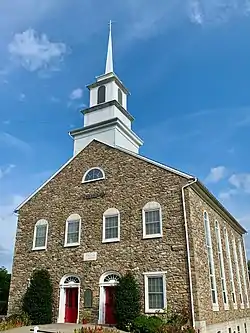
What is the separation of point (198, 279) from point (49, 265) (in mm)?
8941

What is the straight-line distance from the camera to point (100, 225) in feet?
64.0

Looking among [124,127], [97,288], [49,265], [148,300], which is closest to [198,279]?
[148,300]

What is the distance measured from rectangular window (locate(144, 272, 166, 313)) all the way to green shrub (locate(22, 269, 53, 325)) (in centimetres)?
585

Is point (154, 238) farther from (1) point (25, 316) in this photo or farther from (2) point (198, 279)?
(1) point (25, 316)

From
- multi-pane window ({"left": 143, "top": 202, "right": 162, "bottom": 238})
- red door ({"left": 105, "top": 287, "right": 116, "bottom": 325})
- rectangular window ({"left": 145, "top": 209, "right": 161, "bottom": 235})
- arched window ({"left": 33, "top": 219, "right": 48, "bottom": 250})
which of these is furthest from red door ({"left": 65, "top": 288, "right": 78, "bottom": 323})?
rectangular window ({"left": 145, "top": 209, "right": 161, "bottom": 235})

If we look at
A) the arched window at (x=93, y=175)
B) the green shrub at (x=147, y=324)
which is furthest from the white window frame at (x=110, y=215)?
the green shrub at (x=147, y=324)

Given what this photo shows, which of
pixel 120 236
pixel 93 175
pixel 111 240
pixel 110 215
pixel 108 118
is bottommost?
pixel 111 240

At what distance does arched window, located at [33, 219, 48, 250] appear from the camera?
21.1 m

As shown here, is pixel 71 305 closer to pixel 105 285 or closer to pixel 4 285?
pixel 105 285

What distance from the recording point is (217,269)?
20047 millimetres

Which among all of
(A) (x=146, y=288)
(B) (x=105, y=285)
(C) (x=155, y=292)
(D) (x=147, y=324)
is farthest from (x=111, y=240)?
(D) (x=147, y=324)

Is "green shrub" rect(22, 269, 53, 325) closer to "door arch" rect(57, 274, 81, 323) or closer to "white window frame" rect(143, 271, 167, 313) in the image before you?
"door arch" rect(57, 274, 81, 323)

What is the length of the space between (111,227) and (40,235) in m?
5.18

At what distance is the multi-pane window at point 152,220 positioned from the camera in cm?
1770
